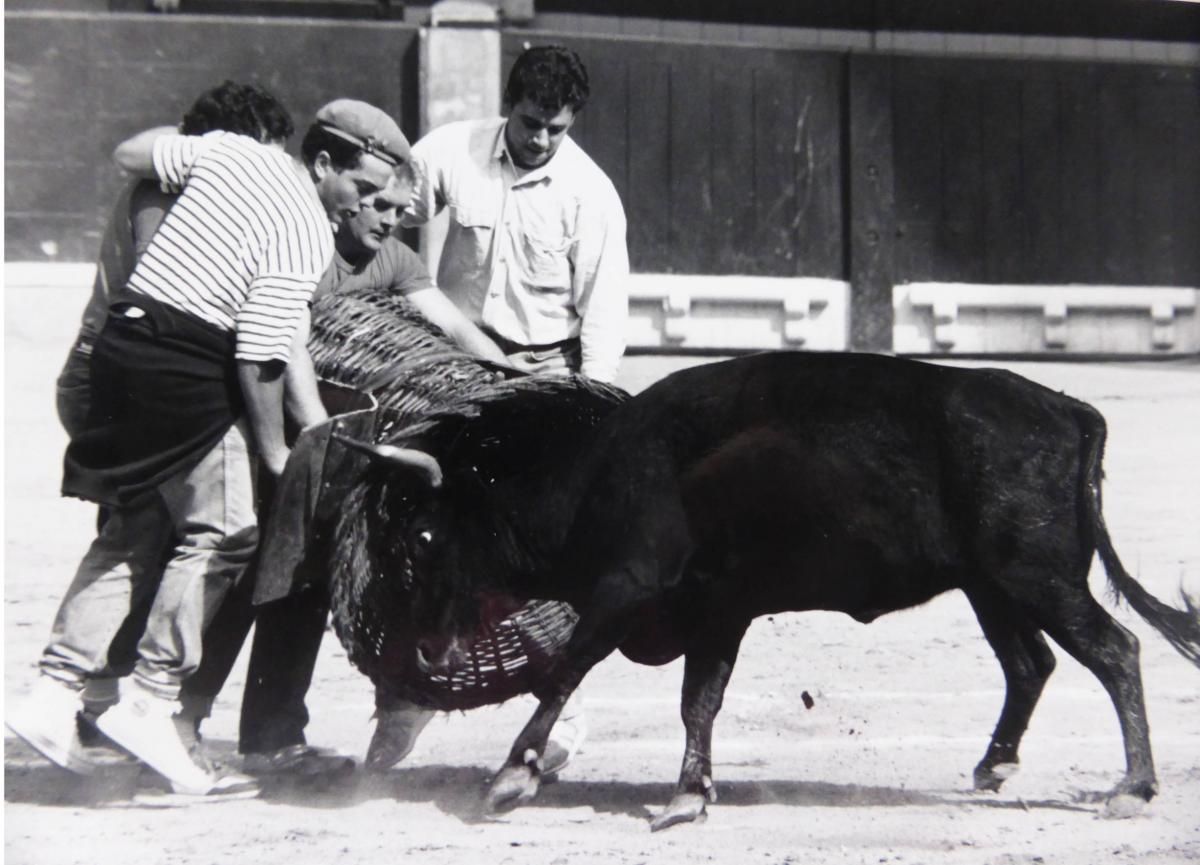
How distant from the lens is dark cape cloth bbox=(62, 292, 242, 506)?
3914mm

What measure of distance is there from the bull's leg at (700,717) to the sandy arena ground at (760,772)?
2.3 inches

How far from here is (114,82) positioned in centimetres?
939

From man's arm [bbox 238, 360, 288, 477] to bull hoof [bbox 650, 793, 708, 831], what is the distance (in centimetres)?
109

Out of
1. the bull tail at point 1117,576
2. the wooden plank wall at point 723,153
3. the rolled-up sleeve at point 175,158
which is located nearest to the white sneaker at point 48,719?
the rolled-up sleeve at point 175,158

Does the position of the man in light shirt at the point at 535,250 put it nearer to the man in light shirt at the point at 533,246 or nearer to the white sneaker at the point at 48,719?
the man in light shirt at the point at 533,246

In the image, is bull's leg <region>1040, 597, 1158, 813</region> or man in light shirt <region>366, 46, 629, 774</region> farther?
man in light shirt <region>366, 46, 629, 774</region>

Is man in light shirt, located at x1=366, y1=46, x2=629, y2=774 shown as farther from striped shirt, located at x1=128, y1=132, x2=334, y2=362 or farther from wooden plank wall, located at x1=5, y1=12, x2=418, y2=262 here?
wooden plank wall, located at x1=5, y1=12, x2=418, y2=262

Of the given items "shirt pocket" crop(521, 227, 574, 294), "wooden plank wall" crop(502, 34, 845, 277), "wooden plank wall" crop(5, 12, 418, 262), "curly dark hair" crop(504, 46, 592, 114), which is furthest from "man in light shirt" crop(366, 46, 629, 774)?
"wooden plank wall" crop(502, 34, 845, 277)

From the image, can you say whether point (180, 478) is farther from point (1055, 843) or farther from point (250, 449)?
point (1055, 843)

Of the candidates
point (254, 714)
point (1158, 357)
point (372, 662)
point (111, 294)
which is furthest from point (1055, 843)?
point (1158, 357)

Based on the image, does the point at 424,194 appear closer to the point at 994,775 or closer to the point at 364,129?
the point at 364,129

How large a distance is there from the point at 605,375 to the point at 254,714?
119cm

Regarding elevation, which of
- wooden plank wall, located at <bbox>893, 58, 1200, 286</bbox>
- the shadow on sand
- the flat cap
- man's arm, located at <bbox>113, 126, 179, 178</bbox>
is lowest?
the shadow on sand

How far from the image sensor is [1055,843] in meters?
3.79
